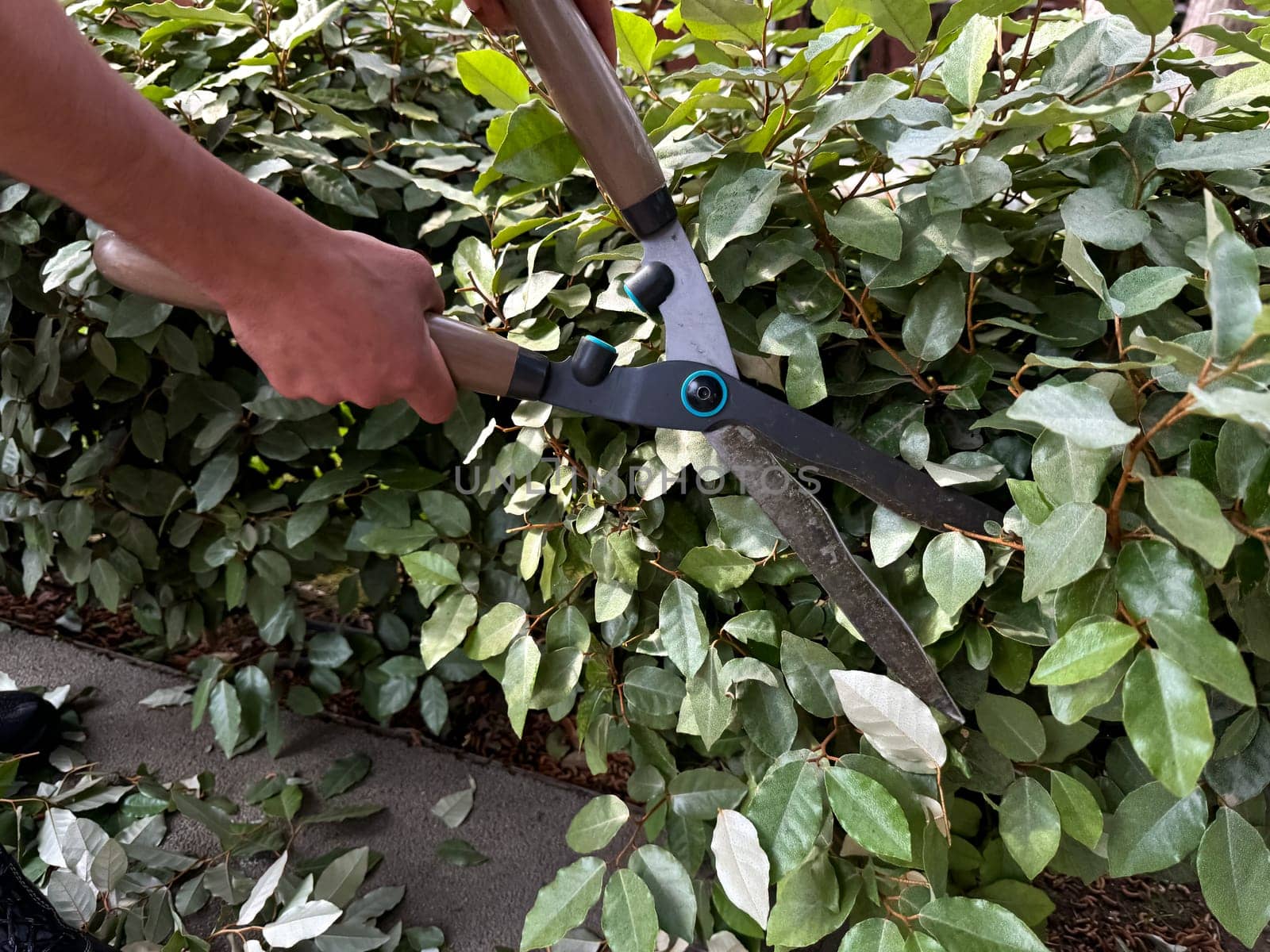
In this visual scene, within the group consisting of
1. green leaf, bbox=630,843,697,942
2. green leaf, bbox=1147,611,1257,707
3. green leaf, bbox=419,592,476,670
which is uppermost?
green leaf, bbox=1147,611,1257,707

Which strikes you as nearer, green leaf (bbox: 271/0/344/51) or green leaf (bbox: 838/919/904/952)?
green leaf (bbox: 838/919/904/952)

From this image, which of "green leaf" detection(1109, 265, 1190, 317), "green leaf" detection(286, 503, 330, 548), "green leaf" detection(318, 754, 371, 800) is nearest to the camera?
"green leaf" detection(1109, 265, 1190, 317)

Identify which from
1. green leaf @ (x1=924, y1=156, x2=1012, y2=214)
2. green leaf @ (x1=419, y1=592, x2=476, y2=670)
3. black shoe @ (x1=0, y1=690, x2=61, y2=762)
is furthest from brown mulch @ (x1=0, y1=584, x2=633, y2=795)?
green leaf @ (x1=924, y1=156, x2=1012, y2=214)

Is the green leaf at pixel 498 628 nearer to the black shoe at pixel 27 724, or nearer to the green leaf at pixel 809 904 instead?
the green leaf at pixel 809 904

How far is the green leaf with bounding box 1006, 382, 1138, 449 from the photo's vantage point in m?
0.44

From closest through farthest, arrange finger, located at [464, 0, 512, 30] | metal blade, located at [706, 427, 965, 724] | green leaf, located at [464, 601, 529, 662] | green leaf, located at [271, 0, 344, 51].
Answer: metal blade, located at [706, 427, 965, 724]
finger, located at [464, 0, 512, 30]
green leaf, located at [464, 601, 529, 662]
green leaf, located at [271, 0, 344, 51]

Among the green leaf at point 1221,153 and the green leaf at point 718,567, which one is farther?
the green leaf at point 718,567

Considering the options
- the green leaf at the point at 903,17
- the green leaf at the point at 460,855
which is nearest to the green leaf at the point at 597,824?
the green leaf at the point at 460,855

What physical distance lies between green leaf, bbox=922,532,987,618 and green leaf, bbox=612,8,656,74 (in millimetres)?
573

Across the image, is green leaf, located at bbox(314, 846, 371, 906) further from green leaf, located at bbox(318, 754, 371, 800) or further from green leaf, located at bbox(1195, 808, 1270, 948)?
green leaf, located at bbox(1195, 808, 1270, 948)

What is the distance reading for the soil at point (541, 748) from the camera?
95 cm

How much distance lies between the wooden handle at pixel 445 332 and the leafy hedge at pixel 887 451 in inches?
4.9

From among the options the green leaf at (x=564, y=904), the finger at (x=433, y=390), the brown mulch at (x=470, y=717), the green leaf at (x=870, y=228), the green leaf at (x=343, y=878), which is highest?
the finger at (x=433, y=390)

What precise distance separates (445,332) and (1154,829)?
0.66m
